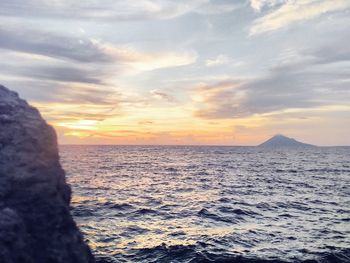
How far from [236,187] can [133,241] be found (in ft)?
104

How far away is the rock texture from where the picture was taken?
8039 millimetres

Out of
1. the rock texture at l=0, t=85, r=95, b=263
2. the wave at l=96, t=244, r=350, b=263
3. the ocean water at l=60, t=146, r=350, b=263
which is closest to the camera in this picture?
the rock texture at l=0, t=85, r=95, b=263

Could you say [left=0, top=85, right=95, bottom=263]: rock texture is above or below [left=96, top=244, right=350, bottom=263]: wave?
above

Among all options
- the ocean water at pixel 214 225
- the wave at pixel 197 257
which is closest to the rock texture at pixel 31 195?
the wave at pixel 197 257

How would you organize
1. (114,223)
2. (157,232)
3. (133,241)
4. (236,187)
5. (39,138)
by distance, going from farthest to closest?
(236,187)
(114,223)
(157,232)
(133,241)
(39,138)

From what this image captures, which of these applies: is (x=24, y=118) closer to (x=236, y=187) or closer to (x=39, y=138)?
(x=39, y=138)

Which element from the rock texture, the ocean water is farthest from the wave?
the rock texture

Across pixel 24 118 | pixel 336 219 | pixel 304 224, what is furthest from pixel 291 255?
pixel 24 118

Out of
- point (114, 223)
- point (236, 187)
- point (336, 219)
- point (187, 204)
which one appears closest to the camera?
point (114, 223)

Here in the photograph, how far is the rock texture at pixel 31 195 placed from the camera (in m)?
8.04

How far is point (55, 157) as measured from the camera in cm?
1007

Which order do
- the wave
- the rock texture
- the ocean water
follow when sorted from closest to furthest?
the rock texture, the wave, the ocean water

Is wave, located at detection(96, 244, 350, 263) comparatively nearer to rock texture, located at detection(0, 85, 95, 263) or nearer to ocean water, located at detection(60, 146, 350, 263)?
ocean water, located at detection(60, 146, 350, 263)

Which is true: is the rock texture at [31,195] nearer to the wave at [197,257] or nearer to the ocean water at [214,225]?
the wave at [197,257]
